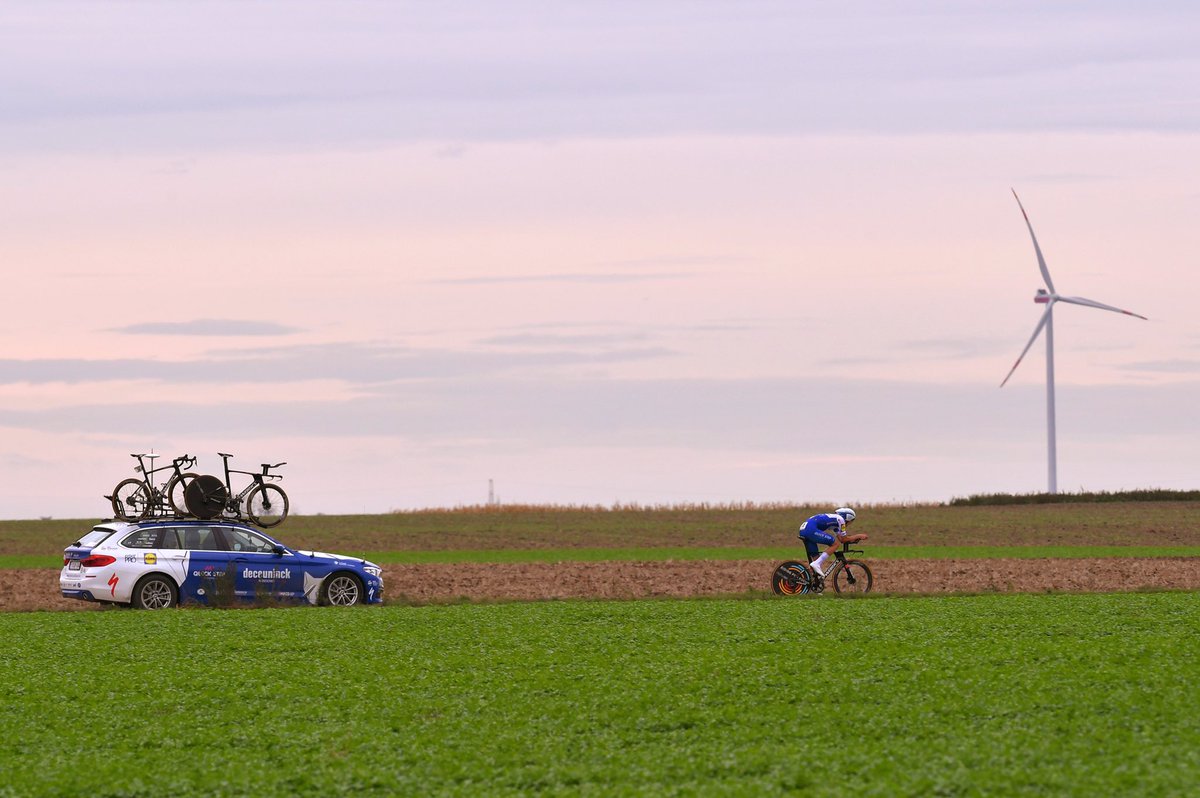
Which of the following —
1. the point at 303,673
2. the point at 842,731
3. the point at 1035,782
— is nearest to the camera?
the point at 1035,782

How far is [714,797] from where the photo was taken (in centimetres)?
1148

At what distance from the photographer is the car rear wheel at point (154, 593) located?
86.0ft

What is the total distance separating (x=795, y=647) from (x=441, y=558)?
3079 cm

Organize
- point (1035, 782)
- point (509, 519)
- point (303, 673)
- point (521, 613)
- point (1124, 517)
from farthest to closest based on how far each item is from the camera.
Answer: point (509, 519), point (1124, 517), point (521, 613), point (303, 673), point (1035, 782)

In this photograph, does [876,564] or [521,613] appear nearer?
[521,613]

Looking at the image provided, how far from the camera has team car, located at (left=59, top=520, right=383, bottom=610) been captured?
26.1m

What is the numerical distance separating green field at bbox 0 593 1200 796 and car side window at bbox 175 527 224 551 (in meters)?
3.13

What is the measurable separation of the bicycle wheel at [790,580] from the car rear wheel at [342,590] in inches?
294

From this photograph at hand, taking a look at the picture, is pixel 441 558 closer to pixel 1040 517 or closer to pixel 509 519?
pixel 509 519

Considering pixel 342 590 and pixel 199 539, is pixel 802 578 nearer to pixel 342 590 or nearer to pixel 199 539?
pixel 342 590

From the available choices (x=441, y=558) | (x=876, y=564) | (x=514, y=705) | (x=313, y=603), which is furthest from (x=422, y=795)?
(x=441, y=558)

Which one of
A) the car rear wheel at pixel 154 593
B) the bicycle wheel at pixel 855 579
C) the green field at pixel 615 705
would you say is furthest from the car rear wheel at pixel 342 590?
the bicycle wheel at pixel 855 579

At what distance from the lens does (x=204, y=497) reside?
2770cm

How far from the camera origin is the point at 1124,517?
6838 cm
